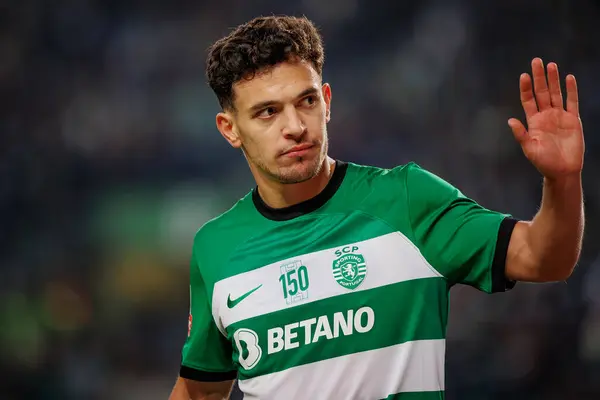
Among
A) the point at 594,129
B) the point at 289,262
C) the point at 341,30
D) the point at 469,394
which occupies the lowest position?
the point at 469,394

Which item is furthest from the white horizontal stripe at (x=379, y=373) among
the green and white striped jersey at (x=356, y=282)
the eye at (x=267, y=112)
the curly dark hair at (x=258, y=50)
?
the curly dark hair at (x=258, y=50)

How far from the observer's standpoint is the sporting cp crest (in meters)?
2.58

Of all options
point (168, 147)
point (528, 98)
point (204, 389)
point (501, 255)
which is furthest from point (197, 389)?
point (168, 147)

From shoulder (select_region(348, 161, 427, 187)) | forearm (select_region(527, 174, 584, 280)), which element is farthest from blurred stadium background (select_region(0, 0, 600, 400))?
forearm (select_region(527, 174, 584, 280))

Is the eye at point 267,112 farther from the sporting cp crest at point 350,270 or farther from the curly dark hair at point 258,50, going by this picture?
the sporting cp crest at point 350,270

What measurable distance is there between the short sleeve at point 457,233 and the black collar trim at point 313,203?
0.28m

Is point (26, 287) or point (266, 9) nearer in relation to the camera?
point (26, 287)

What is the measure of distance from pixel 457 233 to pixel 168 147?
13.0 ft

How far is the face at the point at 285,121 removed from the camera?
2.63m

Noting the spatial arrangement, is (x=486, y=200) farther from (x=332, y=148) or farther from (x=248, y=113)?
(x=248, y=113)

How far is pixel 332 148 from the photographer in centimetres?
601

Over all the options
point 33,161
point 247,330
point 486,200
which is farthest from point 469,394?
point 33,161

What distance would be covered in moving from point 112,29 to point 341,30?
5.96 feet

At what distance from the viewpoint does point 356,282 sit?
2.58 metres
